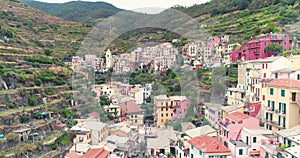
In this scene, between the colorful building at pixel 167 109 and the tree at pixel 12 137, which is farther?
the colorful building at pixel 167 109

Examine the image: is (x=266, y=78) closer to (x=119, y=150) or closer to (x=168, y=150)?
(x=168, y=150)

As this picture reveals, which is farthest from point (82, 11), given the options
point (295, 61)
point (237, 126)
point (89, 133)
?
point (237, 126)

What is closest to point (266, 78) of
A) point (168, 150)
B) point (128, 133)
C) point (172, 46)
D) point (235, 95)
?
point (235, 95)

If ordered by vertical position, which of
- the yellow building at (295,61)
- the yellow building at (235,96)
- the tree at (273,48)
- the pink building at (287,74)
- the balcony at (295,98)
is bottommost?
the yellow building at (235,96)

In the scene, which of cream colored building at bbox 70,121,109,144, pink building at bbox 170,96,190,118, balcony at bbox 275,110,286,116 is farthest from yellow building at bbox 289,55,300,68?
cream colored building at bbox 70,121,109,144

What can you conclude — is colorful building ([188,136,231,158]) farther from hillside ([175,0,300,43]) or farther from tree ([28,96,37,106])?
hillside ([175,0,300,43])

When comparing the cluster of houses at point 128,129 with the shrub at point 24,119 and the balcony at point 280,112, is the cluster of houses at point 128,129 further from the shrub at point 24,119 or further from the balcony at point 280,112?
the balcony at point 280,112

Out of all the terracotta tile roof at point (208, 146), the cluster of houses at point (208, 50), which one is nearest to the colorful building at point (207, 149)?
the terracotta tile roof at point (208, 146)
